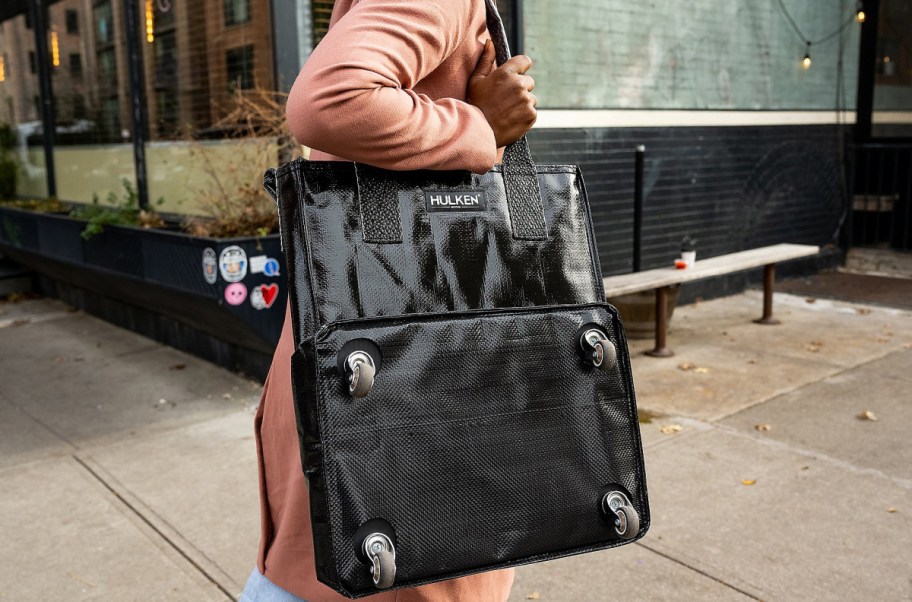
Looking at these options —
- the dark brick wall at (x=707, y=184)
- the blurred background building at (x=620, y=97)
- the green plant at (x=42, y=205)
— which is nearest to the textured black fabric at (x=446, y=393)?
the blurred background building at (x=620, y=97)

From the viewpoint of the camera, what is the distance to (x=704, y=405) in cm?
521

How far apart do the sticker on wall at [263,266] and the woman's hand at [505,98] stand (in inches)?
153

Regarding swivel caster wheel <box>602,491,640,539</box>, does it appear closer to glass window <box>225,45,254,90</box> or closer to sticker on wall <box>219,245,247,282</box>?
sticker on wall <box>219,245,247,282</box>

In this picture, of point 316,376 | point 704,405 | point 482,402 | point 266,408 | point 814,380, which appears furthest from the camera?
point 814,380

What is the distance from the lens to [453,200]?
4.68 feet

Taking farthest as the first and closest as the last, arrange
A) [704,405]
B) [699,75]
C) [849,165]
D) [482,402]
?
[849,165] → [699,75] → [704,405] → [482,402]

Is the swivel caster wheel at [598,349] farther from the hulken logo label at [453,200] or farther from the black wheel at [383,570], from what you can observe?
the black wheel at [383,570]

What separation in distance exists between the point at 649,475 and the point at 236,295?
100 inches

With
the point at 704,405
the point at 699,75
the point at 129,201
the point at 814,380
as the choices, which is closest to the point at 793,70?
the point at 699,75

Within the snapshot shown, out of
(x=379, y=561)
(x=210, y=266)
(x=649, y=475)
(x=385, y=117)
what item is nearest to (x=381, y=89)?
(x=385, y=117)

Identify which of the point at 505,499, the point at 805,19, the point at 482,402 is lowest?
the point at 505,499

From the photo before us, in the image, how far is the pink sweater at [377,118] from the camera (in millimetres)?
1271

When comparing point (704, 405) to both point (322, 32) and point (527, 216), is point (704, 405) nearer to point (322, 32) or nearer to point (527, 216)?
point (322, 32)

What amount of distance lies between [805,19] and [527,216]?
8.84 m
